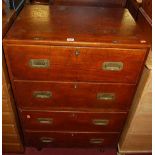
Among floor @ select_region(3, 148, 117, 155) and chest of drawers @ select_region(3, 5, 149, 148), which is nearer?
chest of drawers @ select_region(3, 5, 149, 148)

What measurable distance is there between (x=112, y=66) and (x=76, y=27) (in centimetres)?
27

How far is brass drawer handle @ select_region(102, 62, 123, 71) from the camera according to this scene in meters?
1.04

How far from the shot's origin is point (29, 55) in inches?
39.8

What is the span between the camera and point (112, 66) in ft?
3.45

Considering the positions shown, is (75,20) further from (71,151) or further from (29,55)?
(71,151)

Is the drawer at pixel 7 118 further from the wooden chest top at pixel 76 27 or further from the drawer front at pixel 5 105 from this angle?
the wooden chest top at pixel 76 27

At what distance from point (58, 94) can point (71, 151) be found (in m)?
0.57

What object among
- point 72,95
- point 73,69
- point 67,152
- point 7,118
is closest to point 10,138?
point 7,118

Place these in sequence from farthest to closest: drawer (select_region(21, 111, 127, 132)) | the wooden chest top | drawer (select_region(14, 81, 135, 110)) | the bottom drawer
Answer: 1. the bottom drawer
2. drawer (select_region(21, 111, 127, 132))
3. drawer (select_region(14, 81, 135, 110))
4. the wooden chest top

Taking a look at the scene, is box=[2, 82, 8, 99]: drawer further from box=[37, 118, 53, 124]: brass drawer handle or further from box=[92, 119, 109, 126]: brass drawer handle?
box=[92, 119, 109, 126]: brass drawer handle

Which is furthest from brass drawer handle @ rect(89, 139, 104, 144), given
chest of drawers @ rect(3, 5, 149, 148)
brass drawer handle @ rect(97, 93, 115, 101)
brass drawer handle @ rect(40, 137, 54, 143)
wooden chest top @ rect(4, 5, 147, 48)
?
wooden chest top @ rect(4, 5, 147, 48)

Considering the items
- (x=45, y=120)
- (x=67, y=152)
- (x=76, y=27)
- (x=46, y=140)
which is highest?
(x=76, y=27)

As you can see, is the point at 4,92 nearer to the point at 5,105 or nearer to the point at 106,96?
the point at 5,105

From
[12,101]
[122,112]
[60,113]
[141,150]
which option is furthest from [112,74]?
[141,150]
